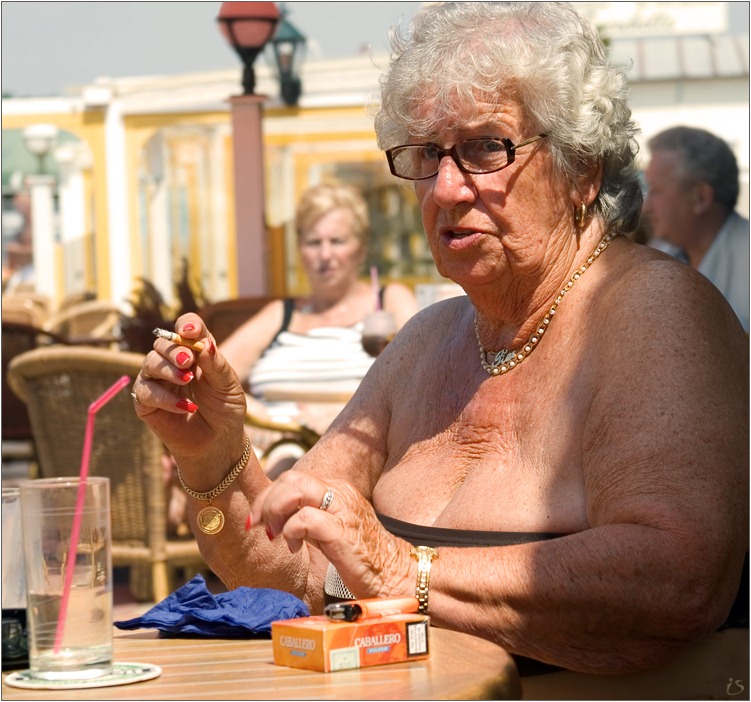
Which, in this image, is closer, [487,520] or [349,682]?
[349,682]

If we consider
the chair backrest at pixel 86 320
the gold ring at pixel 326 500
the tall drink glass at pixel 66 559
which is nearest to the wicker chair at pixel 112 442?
the gold ring at pixel 326 500

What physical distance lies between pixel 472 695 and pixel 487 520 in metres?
0.70

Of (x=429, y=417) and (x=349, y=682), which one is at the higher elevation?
(x=429, y=417)

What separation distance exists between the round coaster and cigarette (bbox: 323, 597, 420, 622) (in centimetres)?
27

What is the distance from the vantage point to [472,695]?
1527 millimetres

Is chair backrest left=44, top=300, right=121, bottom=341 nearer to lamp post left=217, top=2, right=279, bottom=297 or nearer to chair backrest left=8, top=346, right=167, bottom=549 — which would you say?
lamp post left=217, top=2, right=279, bottom=297

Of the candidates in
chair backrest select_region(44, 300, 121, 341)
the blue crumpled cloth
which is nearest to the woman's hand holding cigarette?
the blue crumpled cloth

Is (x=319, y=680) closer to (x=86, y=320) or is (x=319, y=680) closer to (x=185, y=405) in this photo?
(x=185, y=405)

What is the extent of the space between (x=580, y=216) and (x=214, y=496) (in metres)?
0.96

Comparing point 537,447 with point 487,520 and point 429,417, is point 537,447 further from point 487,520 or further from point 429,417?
point 429,417

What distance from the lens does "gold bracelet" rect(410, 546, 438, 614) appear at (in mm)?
1983

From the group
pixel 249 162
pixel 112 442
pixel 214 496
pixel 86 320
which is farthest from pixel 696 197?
pixel 86 320

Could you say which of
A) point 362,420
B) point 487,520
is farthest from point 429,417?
point 487,520

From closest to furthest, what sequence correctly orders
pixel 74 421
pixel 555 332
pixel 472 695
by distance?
1. pixel 472 695
2. pixel 555 332
3. pixel 74 421
